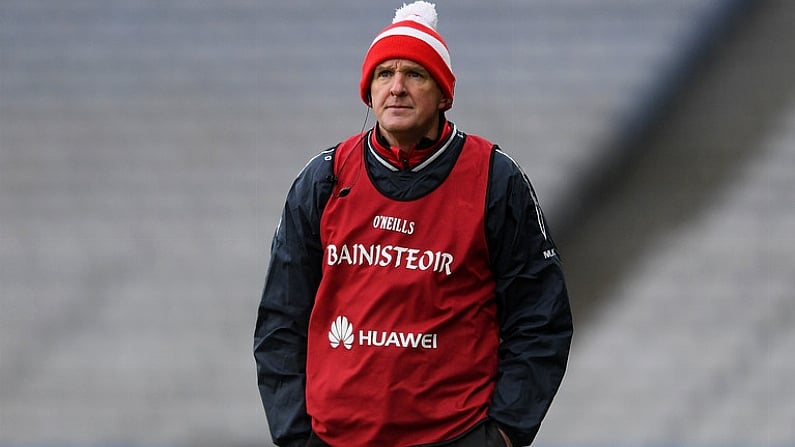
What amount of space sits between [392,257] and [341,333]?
156mm

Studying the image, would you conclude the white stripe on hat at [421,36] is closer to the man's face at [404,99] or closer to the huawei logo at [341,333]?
the man's face at [404,99]

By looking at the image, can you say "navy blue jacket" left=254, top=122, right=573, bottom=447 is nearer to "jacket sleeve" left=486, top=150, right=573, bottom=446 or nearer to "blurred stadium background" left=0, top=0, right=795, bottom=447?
"jacket sleeve" left=486, top=150, right=573, bottom=446

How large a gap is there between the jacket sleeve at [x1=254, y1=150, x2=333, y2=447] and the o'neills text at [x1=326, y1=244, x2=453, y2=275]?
0.22 ft

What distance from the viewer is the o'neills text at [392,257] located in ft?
7.06

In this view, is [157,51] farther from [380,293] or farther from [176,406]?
[380,293]

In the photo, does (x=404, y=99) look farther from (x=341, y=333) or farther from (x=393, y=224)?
(x=341, y=333)

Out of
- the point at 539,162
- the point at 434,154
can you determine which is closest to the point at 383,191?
the point at 434,154

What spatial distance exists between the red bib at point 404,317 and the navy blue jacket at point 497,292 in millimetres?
22

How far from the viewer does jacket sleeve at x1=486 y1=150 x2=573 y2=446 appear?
7.14 ft

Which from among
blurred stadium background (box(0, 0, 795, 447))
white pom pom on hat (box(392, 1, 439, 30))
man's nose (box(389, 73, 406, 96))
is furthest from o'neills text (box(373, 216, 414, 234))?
blurred stadium background (box(0, 0, 795, 447))

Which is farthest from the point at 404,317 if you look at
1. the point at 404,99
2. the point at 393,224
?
the point at 404,99

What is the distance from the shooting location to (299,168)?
4.54 metres

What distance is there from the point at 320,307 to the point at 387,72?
1.37 feet

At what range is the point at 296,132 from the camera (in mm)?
4535
